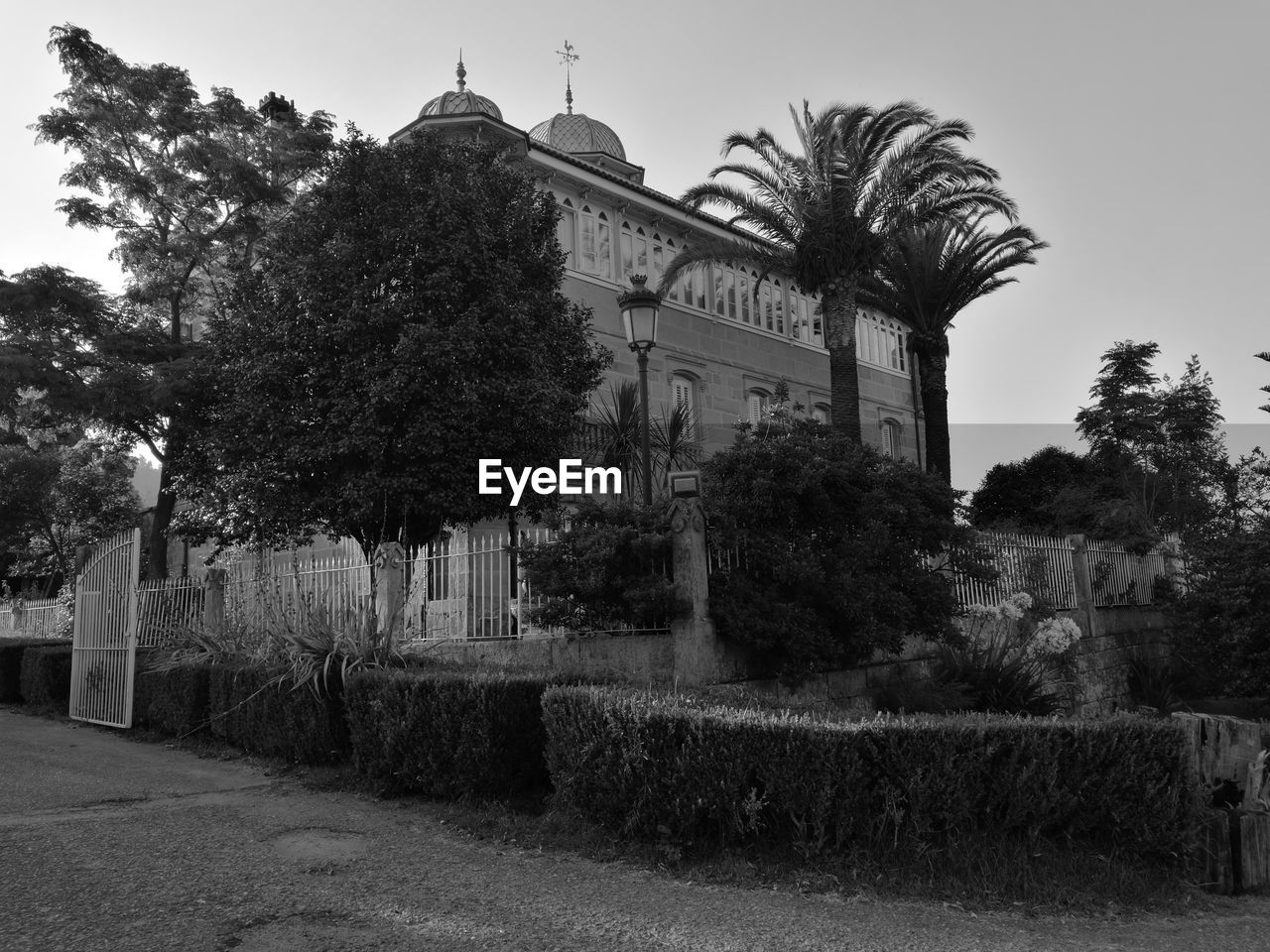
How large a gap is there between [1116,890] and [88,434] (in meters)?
29.7

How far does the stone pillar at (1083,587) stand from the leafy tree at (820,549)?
5645mm

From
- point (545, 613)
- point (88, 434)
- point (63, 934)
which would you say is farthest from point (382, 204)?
point (88, 434)

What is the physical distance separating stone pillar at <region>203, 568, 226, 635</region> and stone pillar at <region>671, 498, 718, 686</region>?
5862mm

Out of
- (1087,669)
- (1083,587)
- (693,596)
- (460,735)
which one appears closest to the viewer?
(460,735)

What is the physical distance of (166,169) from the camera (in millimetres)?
19906

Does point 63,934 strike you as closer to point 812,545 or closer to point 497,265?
point 812,545

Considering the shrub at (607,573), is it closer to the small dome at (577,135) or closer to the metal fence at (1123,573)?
the metal fence at (1123,573)

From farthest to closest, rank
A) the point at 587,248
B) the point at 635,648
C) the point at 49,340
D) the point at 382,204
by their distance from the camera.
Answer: the point at 587,248 < the point at 49,340 < the point at 382,204 < the point at 635,648

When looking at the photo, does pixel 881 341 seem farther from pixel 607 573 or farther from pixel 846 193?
pixel 607 573

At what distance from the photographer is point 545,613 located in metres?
9.30

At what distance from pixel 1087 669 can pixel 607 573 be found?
8.98m

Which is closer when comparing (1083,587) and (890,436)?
(1083,587)

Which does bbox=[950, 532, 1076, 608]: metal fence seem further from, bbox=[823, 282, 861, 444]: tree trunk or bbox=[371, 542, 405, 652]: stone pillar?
bbox=[371, 542, 405, 652]: stone pillar

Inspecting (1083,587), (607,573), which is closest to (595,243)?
(1083,587)
